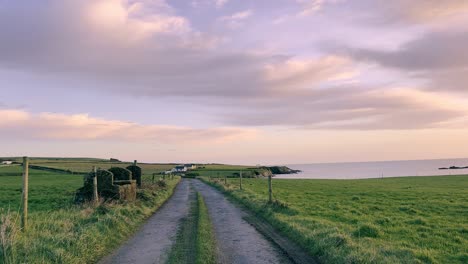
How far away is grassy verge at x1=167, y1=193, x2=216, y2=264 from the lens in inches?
Answer: 405

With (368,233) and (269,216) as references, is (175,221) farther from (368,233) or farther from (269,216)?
(368,233)

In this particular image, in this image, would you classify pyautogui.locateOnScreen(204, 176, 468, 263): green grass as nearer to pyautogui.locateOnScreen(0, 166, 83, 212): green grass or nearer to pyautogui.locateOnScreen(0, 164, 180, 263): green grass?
pyautogui.locateOnScreen(0, 164, 180, 263): green grass

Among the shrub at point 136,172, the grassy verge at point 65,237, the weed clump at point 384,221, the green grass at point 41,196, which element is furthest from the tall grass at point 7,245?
the shrub at point 136,172

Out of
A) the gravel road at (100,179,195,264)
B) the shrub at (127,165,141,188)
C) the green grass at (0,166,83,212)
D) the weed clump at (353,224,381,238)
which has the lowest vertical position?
the green grass at (0,166,83,212)

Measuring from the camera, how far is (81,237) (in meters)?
11.5

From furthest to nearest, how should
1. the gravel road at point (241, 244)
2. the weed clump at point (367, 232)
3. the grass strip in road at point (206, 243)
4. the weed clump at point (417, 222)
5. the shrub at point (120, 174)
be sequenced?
the shrub at point (120, 174), the weed clump at point (417, 222), the weed clump at point (367, 232), the gravel road at point (241, 244), the grass strip in road at point (206, 243)

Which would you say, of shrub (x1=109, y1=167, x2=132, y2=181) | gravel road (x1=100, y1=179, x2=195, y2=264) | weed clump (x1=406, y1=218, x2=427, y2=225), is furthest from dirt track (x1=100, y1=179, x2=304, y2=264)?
shrub (x1=109, y1=167, x2=132, y2=181)

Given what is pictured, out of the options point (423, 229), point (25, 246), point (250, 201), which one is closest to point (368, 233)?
point (423, 229)

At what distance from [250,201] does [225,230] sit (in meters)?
9.80

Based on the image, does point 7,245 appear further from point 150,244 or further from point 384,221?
point 384,221

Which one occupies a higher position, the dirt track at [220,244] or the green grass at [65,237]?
the green grass at [65,237]

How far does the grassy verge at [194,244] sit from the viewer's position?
33.7 feet

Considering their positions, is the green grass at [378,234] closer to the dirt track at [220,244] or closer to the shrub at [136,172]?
the dirt track at [220,244]

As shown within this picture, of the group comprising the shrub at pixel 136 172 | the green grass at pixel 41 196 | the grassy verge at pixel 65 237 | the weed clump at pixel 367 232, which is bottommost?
the green grass at pixel 41 196
